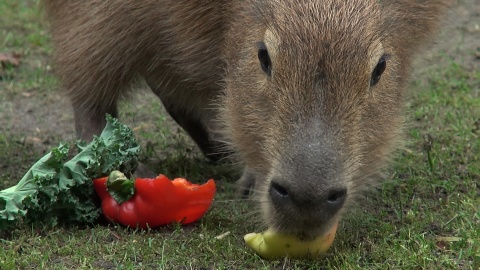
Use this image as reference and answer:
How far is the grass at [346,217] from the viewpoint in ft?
13.7

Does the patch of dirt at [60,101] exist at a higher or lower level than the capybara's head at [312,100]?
lower

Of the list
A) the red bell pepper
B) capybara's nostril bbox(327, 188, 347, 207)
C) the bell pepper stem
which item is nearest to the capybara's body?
capybara's nostril bbox(327, 188, 347, 207)

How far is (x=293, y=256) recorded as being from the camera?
4180mm

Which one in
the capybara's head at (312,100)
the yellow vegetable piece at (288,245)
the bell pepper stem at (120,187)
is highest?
the capybara's head at (312,100)

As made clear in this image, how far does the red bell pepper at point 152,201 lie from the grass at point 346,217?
6 centimetres

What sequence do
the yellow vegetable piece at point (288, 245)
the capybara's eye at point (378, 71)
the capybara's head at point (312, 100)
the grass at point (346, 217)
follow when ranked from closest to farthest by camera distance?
the capybara's head at point (312, 100), the yellow vegetable piece at point (288, 245), the grass at point (346, 217), the capybara's eye at point (378, 71)

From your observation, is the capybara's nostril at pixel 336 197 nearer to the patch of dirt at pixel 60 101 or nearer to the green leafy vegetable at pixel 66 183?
the green leafy vegetable at pixel 66 183

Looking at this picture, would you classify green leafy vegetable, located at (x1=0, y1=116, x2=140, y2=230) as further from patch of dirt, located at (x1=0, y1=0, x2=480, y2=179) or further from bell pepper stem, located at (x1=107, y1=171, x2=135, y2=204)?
patch of dirt, located at (x1=0, y1=0, x2=480, y2=179)

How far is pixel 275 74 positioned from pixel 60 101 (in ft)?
11.2

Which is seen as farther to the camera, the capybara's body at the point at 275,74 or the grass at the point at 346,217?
the grass at the point at 346,217

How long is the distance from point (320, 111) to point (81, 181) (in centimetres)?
129

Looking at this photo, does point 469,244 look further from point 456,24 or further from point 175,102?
point 456,24

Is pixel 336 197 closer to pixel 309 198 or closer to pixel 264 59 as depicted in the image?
pixel 309 198

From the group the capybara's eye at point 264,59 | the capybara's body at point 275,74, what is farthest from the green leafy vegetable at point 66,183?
the capybara's eye at point 264,59
